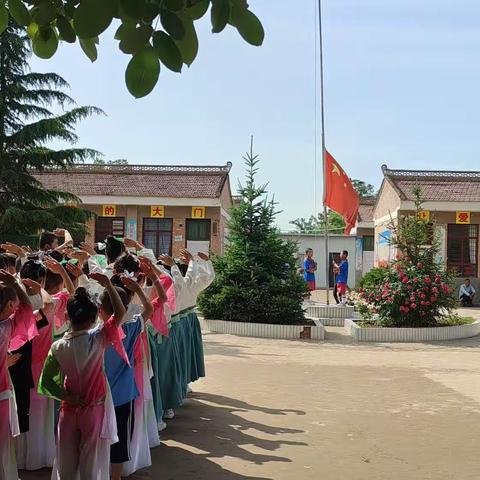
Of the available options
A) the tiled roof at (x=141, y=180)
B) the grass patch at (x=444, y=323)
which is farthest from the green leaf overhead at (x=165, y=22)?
the tiled roof at (x=141, y=180)

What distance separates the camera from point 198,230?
27500 millimetres

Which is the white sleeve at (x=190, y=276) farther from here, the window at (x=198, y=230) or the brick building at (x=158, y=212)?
the window at (x=198, y=230)

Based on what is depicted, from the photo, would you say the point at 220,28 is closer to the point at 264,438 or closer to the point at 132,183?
the point at 264,438

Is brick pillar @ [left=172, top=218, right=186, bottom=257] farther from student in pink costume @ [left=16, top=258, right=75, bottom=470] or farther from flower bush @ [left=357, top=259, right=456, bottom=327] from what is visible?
student in pink costume @ [left=16, top=258, right=75, bottom=470]

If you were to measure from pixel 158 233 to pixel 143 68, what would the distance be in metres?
25.5

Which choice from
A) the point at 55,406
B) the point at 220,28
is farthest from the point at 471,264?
the point at 220,28

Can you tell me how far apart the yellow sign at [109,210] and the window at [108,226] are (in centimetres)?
18

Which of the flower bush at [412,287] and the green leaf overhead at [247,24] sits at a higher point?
the green leaf overhead at [247,24]

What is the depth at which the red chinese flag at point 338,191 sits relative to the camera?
19797 mm

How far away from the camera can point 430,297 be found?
553 inches

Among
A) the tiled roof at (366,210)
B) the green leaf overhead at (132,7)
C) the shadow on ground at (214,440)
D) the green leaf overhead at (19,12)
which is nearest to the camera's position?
the green leaf overhead at (132,7)

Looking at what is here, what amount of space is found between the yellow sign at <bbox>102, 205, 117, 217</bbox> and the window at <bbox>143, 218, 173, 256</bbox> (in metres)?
1.23

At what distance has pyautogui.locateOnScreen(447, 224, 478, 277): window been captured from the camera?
2647cm

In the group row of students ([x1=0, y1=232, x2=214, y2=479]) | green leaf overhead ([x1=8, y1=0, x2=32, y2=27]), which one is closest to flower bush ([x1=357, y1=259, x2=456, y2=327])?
row of students ([x1=0, y1=232, x2=214, y2=479])
